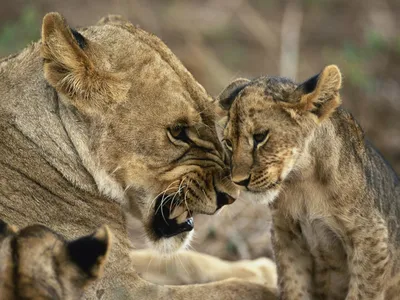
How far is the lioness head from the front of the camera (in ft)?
16.5

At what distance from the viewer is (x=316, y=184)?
16.9ft

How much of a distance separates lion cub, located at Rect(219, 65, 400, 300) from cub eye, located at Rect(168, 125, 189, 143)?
0.27 meters

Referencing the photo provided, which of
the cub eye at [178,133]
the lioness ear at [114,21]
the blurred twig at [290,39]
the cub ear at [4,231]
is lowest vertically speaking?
the cub ear at [4,231]

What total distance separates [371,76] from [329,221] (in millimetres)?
6040

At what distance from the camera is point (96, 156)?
5.06 metres

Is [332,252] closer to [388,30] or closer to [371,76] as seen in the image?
[371,76]

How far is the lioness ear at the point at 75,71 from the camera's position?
4824mm

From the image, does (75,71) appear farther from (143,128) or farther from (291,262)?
(291,262)

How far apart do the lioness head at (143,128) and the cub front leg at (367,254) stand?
0.62 metres

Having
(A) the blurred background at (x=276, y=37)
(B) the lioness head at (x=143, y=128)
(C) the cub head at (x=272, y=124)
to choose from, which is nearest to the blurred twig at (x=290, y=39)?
(A) the blurred background at (x=276, y=37)

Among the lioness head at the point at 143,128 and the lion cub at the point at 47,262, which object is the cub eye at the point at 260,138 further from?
the lion cub at the point at 47,262

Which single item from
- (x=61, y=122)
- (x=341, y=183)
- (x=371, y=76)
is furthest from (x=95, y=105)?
(x=371, y=76)

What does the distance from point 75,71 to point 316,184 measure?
1261mm

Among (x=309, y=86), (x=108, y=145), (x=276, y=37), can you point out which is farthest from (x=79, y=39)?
(x=276, y=37)
